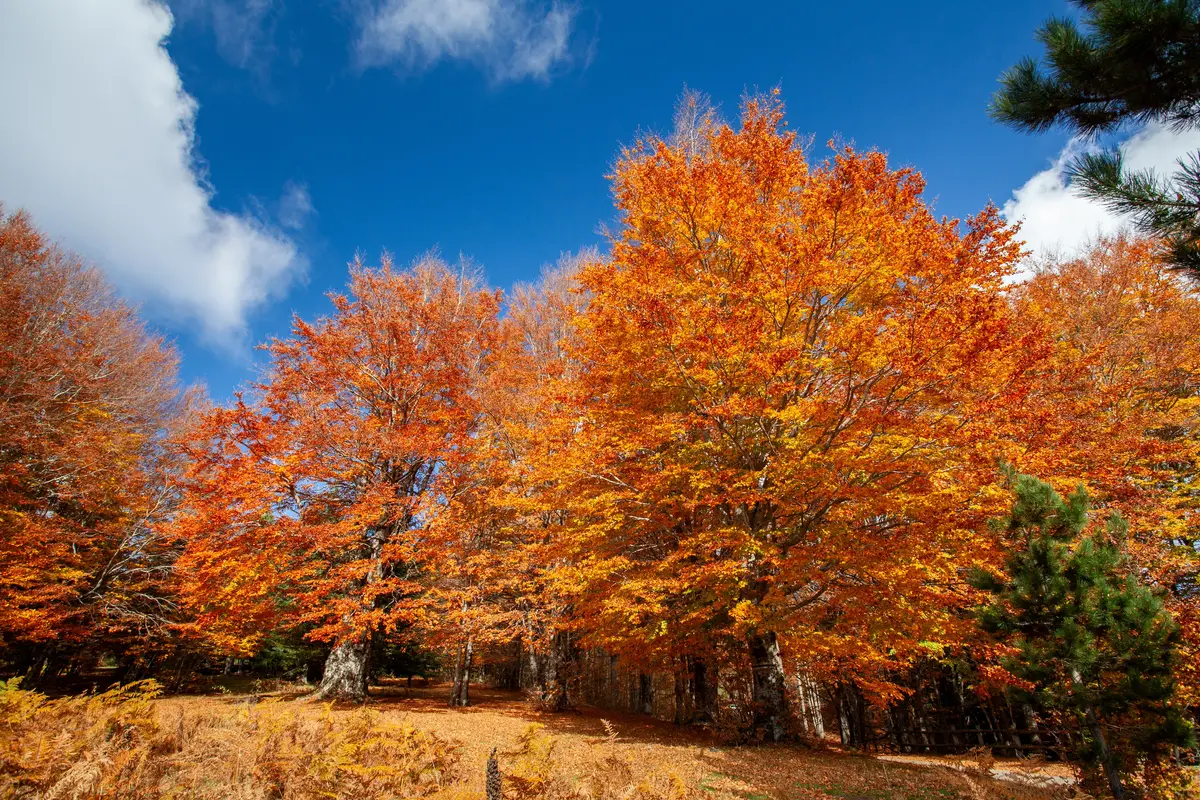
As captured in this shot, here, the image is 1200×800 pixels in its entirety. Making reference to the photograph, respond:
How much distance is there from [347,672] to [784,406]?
13907mm

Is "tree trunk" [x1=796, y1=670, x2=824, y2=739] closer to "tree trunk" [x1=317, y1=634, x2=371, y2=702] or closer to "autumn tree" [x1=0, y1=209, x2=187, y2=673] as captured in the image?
"tree trunk" [x1=317, y1=634, x2=371, y2=702]

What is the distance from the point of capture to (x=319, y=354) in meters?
15.4

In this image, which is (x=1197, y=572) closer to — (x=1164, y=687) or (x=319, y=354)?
(x=1164, y=687)

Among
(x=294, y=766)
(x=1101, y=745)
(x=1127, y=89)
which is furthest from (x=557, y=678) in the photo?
(x=1127, y=89)

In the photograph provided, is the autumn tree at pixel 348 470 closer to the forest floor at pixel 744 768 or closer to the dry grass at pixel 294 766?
the forest floor at pixel 744 768

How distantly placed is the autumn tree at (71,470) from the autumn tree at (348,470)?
221 cm

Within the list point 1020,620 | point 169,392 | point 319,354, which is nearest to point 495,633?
point 319,354

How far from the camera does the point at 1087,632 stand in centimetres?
615

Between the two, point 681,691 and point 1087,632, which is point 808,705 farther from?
point 1087,632

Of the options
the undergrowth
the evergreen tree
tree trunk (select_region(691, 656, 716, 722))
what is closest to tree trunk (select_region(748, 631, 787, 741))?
the evergreen tree

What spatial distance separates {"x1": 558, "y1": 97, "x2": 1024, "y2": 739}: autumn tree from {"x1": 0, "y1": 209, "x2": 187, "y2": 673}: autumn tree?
13.0 meters

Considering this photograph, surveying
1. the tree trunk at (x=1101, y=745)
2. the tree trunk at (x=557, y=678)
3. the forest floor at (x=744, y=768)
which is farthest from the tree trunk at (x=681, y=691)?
the tree trunk at (x=1101, y=745)

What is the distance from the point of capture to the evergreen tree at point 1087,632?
5.89 metres

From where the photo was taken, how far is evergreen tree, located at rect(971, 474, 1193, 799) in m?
5.89
